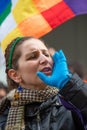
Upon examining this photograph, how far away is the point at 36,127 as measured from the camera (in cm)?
191

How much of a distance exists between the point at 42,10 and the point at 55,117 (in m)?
0.74

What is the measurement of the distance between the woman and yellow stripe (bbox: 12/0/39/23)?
1.16 ft

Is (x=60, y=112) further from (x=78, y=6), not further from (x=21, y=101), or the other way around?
(x=78, y=6)

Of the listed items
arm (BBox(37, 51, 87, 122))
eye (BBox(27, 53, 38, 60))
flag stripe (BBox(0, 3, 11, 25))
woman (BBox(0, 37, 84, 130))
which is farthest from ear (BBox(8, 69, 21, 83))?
flag stripe (BBox(0, 3, 11, 25))

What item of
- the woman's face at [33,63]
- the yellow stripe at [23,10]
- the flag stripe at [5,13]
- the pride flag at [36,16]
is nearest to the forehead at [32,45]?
the woman's face at [33,63]

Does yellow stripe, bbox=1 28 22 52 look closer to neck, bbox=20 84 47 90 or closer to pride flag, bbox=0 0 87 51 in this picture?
pride flag, bbox=0 0 87 51

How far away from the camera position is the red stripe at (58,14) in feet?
7.78

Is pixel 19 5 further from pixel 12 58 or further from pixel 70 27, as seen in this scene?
pixel 70 27

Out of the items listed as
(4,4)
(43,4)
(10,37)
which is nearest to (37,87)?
(10,37)

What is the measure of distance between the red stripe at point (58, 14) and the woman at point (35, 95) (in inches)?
10.9

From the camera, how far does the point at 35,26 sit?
2426 millimetres

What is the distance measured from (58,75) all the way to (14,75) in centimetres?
34

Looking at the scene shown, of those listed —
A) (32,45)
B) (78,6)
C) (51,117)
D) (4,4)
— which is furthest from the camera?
→ (4,4)

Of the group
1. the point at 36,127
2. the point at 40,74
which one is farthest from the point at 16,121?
the point at 40,74
